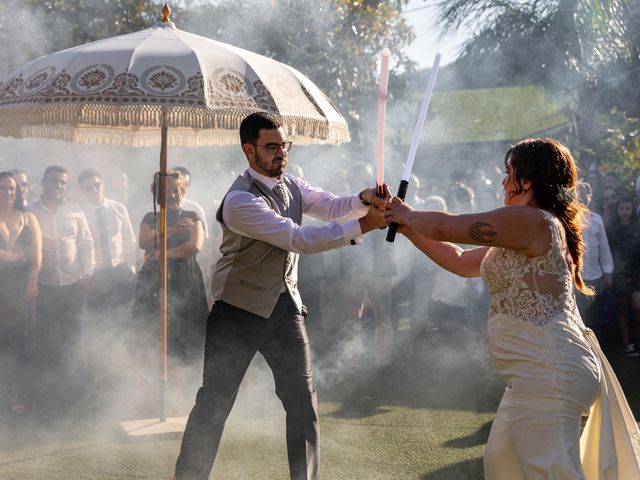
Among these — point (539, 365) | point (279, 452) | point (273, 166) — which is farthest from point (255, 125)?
point (279, 452)

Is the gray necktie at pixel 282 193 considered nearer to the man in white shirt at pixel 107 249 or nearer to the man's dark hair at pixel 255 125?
the man's dark hair at pixel 255 125

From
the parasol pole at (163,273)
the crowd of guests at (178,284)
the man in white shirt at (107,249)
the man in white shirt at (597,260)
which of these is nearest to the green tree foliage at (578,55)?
the crowd of guests at (178,284)

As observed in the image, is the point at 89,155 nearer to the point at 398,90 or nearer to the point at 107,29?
the point at 107,29

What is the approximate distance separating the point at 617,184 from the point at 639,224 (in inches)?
26.4

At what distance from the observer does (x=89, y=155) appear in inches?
476

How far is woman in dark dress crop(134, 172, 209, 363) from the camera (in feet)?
21.8

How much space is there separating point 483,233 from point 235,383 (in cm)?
171

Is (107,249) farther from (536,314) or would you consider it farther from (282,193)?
(536,314)

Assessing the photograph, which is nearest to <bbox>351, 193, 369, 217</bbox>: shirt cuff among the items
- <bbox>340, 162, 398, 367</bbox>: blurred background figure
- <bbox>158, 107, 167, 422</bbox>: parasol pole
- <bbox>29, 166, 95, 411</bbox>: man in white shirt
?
<bbox>158, 107, 167, 422</bbox>: parasol pole

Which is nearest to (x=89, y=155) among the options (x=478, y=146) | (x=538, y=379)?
(x=538, y=379)

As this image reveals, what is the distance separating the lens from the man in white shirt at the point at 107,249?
291 inches

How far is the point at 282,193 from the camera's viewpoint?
437 centimetres

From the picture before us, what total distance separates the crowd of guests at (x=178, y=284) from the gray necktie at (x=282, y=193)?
6.74 ft

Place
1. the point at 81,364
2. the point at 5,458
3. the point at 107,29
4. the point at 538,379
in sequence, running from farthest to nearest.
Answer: the point at 107,29
the point at 81,364
the point at 5,458
the point at 538,379
